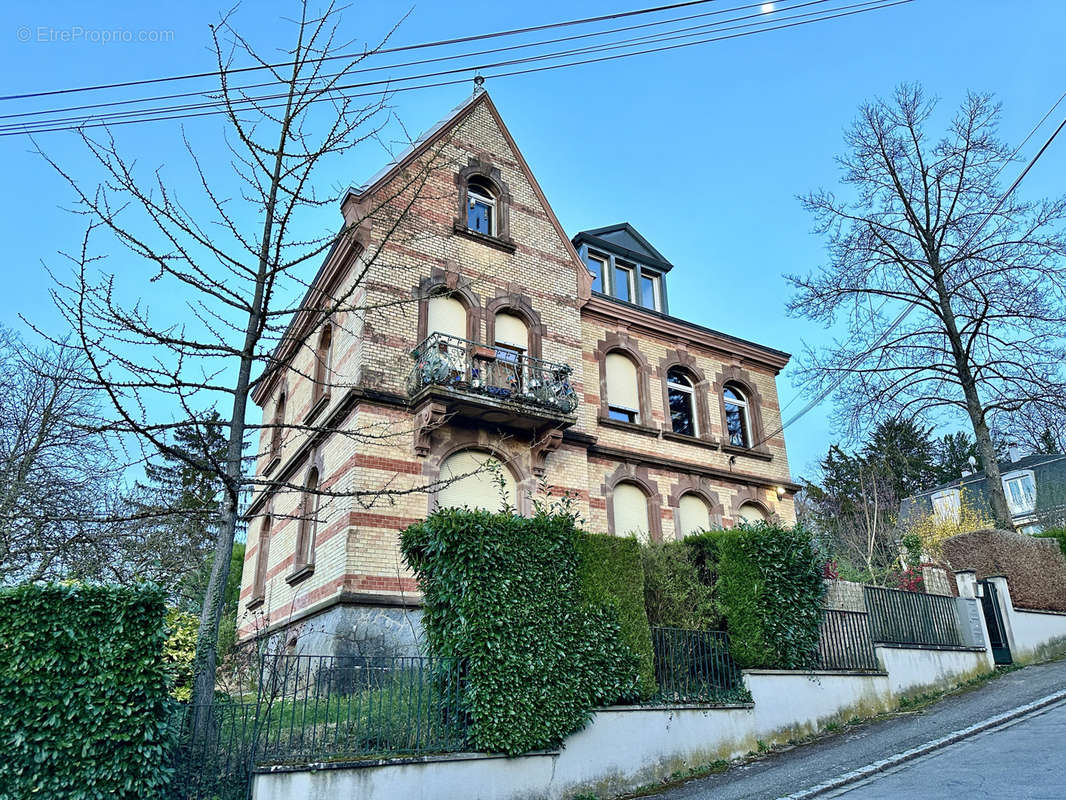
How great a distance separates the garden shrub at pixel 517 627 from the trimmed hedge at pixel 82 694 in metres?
3.09

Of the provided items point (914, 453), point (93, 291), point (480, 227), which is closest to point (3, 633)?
point (93, 291)

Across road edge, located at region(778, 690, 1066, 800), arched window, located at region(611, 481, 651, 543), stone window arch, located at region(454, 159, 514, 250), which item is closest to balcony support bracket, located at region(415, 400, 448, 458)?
stone window arch, located at region(454, 159, 514, 250)

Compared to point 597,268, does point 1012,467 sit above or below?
below

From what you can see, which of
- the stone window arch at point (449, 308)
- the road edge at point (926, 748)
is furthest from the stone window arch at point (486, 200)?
the road edge at point (926, 748)

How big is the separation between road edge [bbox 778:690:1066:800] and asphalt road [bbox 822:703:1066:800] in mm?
117

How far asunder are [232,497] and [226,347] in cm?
166

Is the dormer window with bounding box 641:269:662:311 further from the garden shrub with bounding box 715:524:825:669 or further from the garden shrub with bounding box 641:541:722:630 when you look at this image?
the garden shrub with bounding box 641:541:722:630

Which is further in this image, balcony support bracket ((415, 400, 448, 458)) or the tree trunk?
the tree trunk

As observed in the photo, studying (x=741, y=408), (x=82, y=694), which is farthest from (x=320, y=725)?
(x=741, y=408)

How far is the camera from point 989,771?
26.6 ft

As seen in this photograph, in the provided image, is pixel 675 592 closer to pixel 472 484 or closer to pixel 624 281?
pixel 472 484

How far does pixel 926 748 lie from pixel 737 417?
13825mm

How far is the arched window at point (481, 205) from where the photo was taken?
744 inches

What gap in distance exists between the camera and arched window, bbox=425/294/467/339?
1689 cm
